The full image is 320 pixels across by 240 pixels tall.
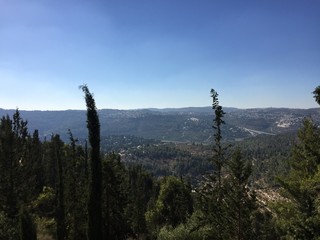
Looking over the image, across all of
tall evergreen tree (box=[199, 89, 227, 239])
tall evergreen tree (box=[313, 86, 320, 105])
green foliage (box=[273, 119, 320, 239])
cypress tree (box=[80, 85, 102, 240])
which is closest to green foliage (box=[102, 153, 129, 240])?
cypress tree (box=[80, 85, 102, 240])

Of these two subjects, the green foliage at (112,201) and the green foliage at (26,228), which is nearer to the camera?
the green foliage at (26,228)

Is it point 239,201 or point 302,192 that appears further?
point 239,201

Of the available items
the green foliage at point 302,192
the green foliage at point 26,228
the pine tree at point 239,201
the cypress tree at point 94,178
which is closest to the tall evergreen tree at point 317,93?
the green foliage at point 302,192

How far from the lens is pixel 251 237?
1415 inches

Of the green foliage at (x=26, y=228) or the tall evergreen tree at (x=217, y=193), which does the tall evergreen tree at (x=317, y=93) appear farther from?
the green foliage at (x=26, y=228)

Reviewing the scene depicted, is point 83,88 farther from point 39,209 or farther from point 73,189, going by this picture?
point 39,209

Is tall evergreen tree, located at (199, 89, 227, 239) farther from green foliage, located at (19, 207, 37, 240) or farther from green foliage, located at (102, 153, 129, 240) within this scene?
green foliage, located at (19, 207, 37, 240)

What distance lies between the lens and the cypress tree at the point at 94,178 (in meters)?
33.8

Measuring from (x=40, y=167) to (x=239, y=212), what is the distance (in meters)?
60.5

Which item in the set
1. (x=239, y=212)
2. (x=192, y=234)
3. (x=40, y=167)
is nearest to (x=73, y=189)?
(x=192, y=234)

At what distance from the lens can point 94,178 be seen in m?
35.1

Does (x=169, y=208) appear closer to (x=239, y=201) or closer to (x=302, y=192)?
(x=239, y=201)

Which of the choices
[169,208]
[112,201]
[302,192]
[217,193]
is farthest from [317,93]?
[169,208]

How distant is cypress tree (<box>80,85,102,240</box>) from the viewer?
33.8 m
